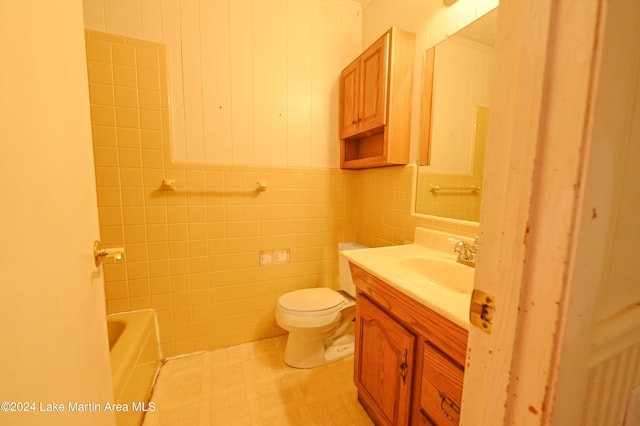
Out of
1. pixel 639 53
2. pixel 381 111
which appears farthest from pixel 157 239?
pixel 639 53

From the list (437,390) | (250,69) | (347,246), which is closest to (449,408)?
(437,390)

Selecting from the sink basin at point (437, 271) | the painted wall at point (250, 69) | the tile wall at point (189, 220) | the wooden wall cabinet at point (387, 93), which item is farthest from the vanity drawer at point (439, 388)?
the painted wall at point (250, 69)

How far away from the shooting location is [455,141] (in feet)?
4.00

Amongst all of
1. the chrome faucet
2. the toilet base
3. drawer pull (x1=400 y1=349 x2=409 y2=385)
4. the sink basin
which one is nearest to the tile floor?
the toilet base

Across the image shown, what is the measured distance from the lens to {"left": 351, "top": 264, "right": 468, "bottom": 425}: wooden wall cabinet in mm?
681

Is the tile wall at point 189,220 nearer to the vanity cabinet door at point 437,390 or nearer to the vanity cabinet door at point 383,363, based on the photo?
the vanity cabinet door at point 383,363

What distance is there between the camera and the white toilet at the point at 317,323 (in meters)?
1.42

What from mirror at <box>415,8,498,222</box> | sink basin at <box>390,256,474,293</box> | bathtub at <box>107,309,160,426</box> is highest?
mirror at <box>415,8,498,222</box>

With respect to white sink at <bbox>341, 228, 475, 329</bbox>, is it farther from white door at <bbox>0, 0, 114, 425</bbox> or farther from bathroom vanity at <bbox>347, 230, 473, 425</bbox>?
white door at <bbox>0, 0, 114, 425</bbox>

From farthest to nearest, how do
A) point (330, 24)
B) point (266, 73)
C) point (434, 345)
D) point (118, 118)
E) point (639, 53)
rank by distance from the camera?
point (330, 24) → point (266, 73) → point (118, 118) → point (434, 345) → point (639, 53)

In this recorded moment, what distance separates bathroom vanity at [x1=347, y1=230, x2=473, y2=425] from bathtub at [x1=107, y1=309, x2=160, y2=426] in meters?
1.01

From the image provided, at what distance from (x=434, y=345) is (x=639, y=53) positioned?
0.74 metres

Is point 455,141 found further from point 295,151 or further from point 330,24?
point 330,24

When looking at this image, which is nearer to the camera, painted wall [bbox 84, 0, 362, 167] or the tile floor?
the tile floor
